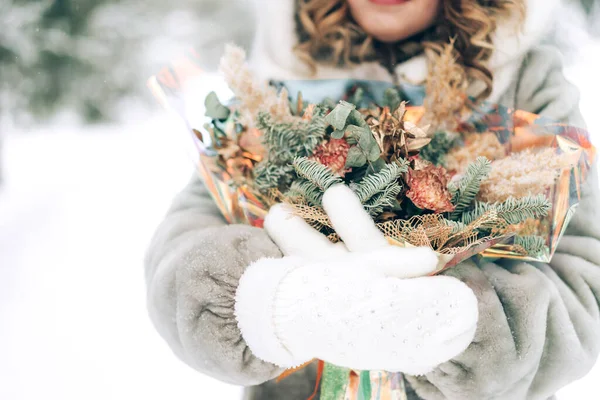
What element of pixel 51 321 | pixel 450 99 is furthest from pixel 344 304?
pixel 51 321

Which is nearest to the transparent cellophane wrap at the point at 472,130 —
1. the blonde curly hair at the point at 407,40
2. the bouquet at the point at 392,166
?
the bouquet at the point at 392,166

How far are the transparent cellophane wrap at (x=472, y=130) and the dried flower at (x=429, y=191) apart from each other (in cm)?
12

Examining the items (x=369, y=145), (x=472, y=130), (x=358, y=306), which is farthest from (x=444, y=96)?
(x=358, y=306)

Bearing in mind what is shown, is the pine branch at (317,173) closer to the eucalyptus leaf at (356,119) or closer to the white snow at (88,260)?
the eucalyptus leaf at (356,119)

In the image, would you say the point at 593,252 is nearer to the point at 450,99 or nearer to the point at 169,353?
the point at 450,99

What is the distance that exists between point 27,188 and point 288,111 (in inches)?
23.4

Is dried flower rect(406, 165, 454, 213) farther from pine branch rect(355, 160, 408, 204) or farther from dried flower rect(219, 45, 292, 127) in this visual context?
dried flower rect(219, 45, 292, 127)

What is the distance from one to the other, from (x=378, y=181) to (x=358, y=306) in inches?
6.3

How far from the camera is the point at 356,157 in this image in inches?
26.5

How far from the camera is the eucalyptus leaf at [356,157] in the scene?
672mm

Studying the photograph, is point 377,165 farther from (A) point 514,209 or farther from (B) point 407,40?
(B) point 407,40

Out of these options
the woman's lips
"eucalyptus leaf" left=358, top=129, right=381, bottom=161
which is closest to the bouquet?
"eucalyptus leaf" left=358, top=129, right=381, bottom=161

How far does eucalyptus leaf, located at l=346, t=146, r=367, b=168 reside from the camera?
0.67m

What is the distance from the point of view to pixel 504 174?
73 centimetres
